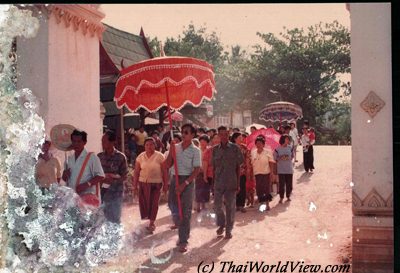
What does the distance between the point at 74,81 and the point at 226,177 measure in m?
2.14

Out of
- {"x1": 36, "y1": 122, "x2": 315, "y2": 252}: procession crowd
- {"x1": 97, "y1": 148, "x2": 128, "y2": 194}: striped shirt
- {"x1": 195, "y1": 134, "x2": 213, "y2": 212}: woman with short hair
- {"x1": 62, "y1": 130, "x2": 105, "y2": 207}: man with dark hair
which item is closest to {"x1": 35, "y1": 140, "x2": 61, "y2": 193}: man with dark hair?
{"x1": 36, "y1": 122, "x2": 315, "y2": 252}: procession crowd

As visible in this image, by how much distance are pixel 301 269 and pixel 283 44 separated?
2614 millimetres

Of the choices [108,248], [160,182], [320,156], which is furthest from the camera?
[320,156]

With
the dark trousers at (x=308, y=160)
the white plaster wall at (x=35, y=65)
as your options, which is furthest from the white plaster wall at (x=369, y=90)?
the dark trousers at (x=308, y=160)

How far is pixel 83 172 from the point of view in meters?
5.14

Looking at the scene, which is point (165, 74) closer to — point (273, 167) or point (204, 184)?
point (204, 184)

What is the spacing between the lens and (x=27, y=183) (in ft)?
16.5

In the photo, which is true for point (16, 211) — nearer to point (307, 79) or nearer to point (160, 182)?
point (160, 182)

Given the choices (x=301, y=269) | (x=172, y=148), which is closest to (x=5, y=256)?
(x=172, y=148)

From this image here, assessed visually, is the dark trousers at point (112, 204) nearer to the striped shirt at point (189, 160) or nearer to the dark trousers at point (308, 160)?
the striped shirt at point (189, 160)

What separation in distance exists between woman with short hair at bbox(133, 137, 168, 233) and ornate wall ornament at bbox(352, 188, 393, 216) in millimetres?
2497

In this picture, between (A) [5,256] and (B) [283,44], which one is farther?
(B) [283,44]

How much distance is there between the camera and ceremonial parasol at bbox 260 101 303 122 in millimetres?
7419

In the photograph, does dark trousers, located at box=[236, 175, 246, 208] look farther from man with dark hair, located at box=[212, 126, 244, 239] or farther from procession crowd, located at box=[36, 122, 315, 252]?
man with dark hair, located at box=[212, 126, 244, 239]
